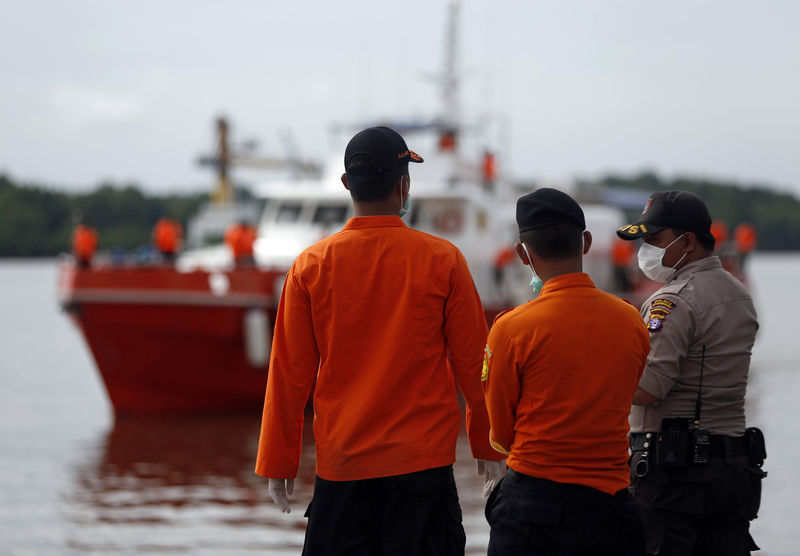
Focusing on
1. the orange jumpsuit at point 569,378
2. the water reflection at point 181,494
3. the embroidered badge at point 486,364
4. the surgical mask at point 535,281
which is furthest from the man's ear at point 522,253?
the water reflection at point 181,494

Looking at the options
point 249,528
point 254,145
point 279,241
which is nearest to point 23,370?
point 279,241

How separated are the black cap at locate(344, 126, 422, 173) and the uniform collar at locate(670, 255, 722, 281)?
3.33ft

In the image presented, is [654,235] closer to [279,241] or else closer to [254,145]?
[279,241]

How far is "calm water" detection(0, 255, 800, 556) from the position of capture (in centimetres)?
729

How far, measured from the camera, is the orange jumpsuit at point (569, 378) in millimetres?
2561

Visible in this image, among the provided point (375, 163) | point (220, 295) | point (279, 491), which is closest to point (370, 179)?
point (375, 163)

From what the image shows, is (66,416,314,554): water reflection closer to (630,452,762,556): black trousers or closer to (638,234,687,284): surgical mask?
(630,452,762,556): black trousers

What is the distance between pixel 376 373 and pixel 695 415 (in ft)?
3.53

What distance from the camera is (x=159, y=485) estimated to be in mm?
9547

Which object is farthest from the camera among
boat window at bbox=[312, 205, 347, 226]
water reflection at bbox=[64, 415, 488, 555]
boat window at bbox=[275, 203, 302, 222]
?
boat window at bbox=[275, 203, 302, 222]

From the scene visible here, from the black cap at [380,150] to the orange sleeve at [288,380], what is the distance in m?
0.39

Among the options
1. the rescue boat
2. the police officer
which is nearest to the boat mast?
the rescue boat

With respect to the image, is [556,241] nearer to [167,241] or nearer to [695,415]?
[695,415]

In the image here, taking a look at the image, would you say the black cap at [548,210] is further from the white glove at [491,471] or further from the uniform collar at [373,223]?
the white glove at [491,471]
